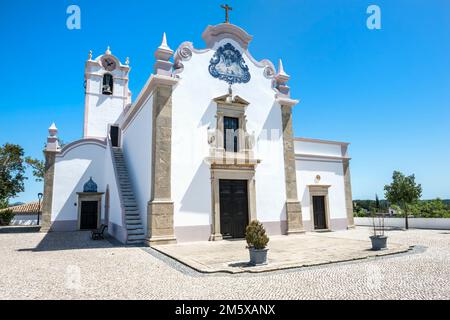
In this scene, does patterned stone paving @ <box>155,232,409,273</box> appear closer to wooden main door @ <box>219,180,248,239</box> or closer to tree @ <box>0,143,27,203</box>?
wooden main door @ <box>219,180,248,239</box>

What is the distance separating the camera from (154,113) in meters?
11.8

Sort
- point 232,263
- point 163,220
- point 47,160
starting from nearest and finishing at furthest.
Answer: point 232,263 < point 163,220 < point 47,160

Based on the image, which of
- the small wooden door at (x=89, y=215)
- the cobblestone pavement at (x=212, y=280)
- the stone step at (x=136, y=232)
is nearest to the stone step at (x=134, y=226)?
the stone step at (x=136, y=232)

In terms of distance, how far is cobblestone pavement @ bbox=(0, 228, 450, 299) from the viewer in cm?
473

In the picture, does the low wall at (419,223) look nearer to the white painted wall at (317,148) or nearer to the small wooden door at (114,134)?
the white painted wall at (317,148)

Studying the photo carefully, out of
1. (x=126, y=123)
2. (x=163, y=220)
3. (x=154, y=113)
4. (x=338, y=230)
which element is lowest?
(x=338, y=230)

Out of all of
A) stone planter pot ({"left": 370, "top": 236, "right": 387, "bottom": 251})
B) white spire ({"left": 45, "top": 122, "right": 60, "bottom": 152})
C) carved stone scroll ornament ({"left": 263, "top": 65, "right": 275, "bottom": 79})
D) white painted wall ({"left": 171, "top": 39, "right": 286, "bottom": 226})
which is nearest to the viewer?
stone planter pot ({"left": 370, "top": 236, "right": 387, "bottom": 251})

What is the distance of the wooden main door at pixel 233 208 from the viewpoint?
492 inches

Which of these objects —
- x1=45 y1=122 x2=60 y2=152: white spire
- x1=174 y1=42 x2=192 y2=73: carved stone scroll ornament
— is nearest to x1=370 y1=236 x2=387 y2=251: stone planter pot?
x1=174 y1=42 x2=192 y2=73: carved stone scroll ornament

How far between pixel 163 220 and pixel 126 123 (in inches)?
348

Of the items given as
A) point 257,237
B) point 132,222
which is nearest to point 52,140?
point 132,222

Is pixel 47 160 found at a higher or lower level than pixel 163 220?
higher

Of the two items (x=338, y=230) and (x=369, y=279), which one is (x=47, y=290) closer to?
(x=369, y=279)
